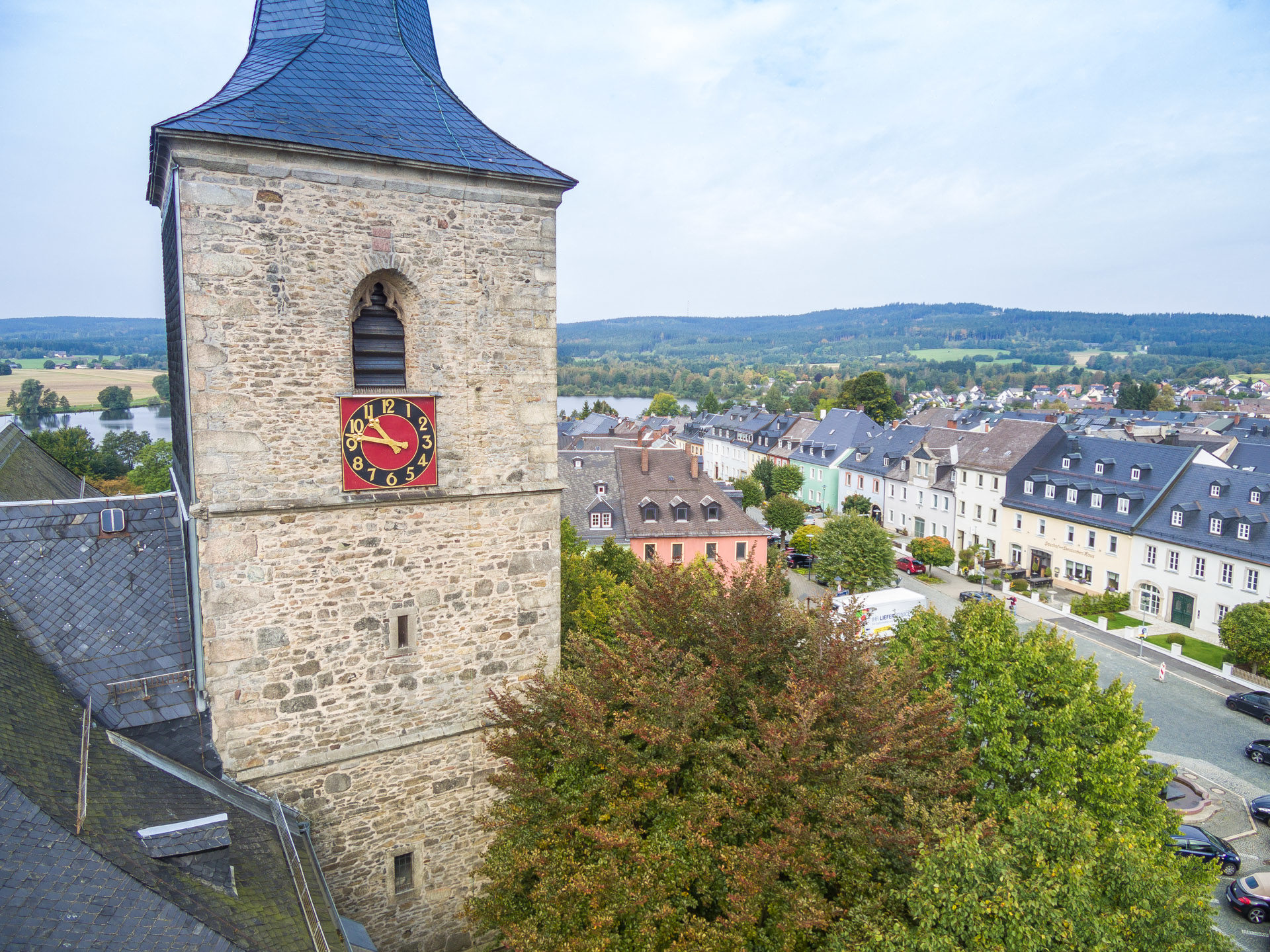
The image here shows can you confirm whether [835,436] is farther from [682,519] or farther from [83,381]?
[83,381]

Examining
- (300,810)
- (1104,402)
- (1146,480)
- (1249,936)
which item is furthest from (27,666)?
(1104,402)

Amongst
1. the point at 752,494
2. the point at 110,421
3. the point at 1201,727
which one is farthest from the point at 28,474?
the point at 110,421

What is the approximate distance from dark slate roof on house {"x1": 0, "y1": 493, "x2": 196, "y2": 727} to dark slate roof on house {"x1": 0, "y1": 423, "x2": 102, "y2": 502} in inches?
83.2

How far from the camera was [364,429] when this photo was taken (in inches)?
391

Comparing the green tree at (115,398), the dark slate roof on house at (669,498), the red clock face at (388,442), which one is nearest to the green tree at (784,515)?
the dark slate roof on house at (669,498)

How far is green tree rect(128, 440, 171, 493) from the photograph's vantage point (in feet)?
142

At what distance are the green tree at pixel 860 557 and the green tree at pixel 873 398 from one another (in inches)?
1992

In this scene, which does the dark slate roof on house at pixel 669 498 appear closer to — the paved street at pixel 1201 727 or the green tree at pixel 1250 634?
the paved street at pixel 1201 727

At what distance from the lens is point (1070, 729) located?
13938 mm

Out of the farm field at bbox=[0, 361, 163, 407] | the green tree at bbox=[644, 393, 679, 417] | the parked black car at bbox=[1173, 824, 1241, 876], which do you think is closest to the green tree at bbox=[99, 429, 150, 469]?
the farm field at bbox=[0, 361, 163, 407]

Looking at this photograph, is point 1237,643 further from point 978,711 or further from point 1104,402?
point 1104,402

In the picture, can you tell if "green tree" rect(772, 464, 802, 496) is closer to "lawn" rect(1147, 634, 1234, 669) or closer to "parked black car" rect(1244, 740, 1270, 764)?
"lawn" rect(1147, 634, 1234, 669)

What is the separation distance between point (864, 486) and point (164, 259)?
195 ft

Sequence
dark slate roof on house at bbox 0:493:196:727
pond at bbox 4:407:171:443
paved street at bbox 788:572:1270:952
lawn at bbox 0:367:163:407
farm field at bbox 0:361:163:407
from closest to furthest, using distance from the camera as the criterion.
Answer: dark slate roof on house at bbox 0:493:196:727 < paved street at bbox 788:572:1270:952 < farm field at bbox 0:361:163:407 < lawn at bbox 0:367:163:407 < pond at bbox 4:407:171:443
